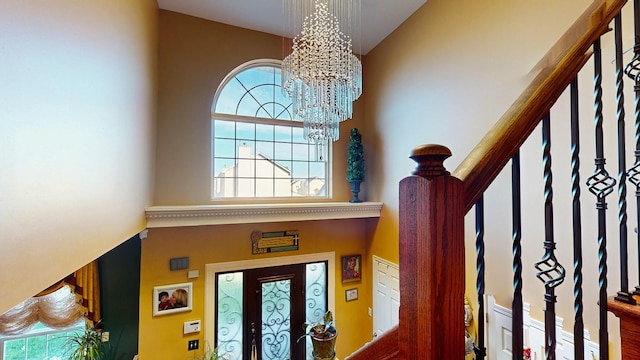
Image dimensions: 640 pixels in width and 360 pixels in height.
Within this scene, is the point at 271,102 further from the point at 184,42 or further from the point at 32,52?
the point at 32,52

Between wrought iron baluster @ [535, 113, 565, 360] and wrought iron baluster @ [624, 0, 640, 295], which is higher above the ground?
wrought iron baluster @ [624, 0, 640, 295]

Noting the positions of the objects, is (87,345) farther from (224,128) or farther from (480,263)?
(480,263)

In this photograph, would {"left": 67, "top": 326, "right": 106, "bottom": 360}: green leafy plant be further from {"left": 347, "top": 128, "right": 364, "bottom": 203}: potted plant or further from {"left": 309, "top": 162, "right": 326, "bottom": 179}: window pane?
{"left": 347, "top": 128, "right": 364, "bottom": 203}: potted plant

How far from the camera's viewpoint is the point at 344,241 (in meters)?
4.50

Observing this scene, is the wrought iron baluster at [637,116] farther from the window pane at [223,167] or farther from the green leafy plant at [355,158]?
the window pane at [223,167]

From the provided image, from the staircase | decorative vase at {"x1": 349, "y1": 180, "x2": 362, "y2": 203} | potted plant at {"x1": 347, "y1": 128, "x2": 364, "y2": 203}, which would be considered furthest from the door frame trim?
the staircase

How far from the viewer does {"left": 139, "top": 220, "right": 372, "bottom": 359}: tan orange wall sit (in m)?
3.48

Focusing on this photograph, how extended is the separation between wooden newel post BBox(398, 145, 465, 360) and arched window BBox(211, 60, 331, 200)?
3.65m

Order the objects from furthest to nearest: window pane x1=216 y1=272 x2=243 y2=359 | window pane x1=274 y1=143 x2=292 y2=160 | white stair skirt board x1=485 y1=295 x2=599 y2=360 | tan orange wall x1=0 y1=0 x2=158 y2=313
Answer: window pane x1=274 y1=143 x2=292 y2=160
window pane x1=216 y1=272 x2=243 y2=359
white stair skirt board x1=485 y1=295 x2=599 y2=360
tan orange wall x1=0 y1=0 x2=158 y2=313

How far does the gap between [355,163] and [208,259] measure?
2480 mm

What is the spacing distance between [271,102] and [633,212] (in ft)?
13.0

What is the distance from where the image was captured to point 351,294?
177 inches

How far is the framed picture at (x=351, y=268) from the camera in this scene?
4.46 meters

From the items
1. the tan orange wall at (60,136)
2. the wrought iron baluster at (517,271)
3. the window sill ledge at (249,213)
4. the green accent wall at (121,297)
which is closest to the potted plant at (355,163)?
the window sill ledge at (249,213)
